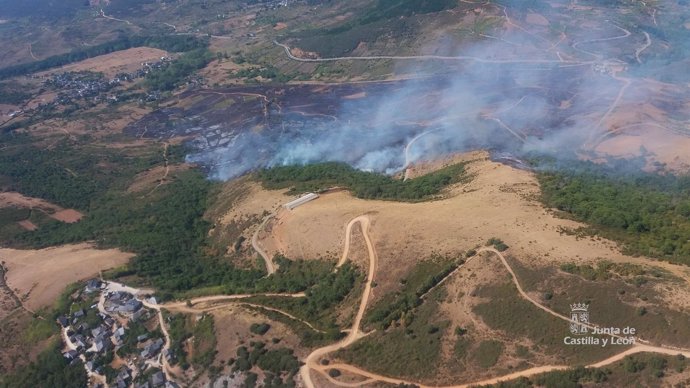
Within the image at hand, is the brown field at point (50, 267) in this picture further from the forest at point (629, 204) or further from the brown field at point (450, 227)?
the forest at point (629, 204)

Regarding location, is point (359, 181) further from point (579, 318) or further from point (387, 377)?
point (579, 318)

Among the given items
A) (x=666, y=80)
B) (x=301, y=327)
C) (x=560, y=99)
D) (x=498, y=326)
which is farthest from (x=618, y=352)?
(x=666, y=80)

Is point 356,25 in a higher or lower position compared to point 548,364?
higher

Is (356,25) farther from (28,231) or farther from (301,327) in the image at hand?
(301,327)

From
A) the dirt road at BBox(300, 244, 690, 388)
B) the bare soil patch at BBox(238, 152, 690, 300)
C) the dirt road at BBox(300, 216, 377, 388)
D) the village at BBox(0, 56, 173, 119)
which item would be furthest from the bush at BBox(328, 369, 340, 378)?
the village at BBox(0, 56, 173, 119)

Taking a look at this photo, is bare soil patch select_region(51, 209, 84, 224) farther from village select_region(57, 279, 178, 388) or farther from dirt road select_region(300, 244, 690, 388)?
dirt road select_region(300, 244, 690, 388)

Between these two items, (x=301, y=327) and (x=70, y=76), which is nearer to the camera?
(x=301, y=327)
